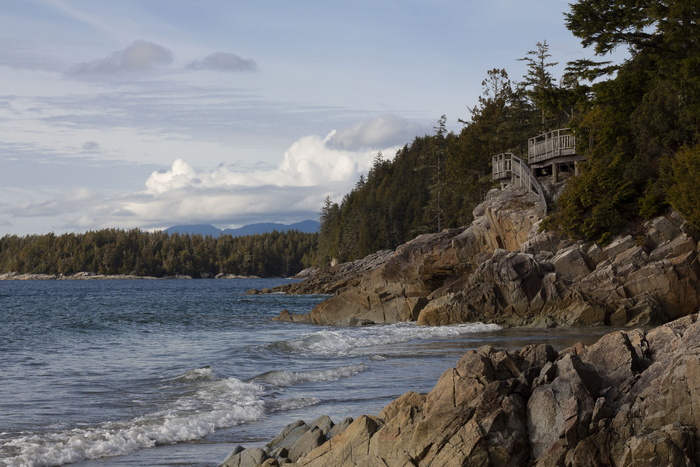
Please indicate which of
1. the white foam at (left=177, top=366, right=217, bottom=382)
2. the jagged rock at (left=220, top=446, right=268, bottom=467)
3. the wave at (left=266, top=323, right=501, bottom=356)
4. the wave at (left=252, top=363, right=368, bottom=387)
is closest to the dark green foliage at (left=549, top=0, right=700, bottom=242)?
the wave at (left=266, top=323, right=501, bottom=356)

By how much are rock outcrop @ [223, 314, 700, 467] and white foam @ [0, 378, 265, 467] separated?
2.83 metres

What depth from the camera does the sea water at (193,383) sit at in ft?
41.0

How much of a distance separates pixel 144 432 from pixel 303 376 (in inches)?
266

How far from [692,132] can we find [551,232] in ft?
24.9

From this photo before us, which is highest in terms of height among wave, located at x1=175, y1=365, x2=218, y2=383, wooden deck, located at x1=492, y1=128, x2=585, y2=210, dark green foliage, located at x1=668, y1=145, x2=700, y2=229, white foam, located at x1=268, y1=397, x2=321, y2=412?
wooden deck, located at x1=492, y1=128, x2=585, y2=210

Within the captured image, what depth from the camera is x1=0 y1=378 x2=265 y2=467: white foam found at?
1176 centimetres

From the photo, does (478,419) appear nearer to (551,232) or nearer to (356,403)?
(356,403)

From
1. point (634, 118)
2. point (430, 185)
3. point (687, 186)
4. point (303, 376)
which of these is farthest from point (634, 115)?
point (430, 185)

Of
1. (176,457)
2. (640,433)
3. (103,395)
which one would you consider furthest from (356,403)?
(640,433)

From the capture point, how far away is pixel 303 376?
19469 mm

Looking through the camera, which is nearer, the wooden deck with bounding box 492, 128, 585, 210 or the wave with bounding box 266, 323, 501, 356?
the wave with bounding box 266, 323, 501, 356

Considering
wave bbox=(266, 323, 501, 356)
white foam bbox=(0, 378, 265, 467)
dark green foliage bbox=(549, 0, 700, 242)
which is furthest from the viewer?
dark green foliage bbox=(549, 0, 700, 242)

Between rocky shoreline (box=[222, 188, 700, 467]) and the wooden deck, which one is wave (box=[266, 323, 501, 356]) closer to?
the wooden deck

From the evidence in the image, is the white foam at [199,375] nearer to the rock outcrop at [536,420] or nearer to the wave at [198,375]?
the wave at [198,375]
